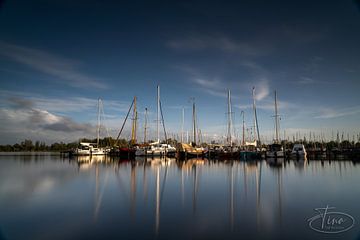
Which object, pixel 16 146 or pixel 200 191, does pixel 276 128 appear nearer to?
pixel 200 191

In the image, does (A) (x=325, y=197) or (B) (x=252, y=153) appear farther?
(B) (x=252, y=153)

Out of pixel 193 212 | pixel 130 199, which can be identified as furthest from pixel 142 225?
pixel 130 199

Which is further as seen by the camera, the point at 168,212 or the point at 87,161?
the point at 87,161

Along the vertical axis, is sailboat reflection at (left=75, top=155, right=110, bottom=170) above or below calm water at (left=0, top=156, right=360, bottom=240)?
below

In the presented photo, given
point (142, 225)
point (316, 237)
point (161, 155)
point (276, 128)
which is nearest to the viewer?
point (316, 237)

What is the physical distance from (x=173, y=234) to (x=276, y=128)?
57.5 metres

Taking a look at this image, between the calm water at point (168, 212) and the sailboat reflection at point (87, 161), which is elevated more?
the calm water at point (168, 212)

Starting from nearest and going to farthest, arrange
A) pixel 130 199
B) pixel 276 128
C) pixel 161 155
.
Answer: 1. pixel 130 199
2. pixel 276 128
3. pixel 161 155

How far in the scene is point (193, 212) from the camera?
11727mm

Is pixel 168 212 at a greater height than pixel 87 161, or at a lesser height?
greater

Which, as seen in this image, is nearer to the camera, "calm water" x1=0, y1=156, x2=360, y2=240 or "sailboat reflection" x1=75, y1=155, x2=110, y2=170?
"calm water" x1=0, y1=156, x2=360, y2=240

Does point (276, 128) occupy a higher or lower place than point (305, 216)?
higher

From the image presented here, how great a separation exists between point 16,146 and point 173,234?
227 m

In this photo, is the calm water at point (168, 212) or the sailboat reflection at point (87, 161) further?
the sailboat reflection at point (87, 161)
